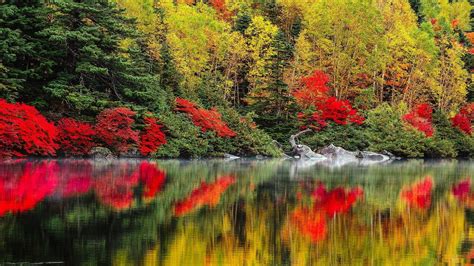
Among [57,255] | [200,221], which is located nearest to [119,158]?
[200,221]

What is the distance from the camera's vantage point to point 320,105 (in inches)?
1661

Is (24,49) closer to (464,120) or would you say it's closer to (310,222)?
(310,222)

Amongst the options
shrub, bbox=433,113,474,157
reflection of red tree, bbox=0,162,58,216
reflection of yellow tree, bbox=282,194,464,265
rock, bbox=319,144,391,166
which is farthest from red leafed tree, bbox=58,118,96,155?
shrub, bbox=433,113,474,157

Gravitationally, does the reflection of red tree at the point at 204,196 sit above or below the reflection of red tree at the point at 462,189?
above

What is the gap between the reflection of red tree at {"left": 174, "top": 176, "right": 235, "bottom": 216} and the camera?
13103 mm

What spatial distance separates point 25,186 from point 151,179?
4490 millimetres

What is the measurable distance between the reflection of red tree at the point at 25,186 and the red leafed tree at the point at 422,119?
27775 millimetres

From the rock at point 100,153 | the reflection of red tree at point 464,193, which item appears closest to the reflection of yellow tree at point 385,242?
the reflection of red tree at point 464,193

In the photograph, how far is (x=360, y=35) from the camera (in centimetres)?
4444

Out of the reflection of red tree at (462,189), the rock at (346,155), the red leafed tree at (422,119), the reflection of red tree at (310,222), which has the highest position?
the red leafed tree at (422,119)

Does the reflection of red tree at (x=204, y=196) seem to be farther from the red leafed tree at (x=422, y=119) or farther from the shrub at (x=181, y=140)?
the red leafed tree at (x=422, y=119)

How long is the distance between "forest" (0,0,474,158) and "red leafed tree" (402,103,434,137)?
0.13 meters

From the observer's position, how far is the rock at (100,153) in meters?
28.8

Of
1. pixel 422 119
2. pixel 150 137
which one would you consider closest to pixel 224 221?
pixel 150 137
